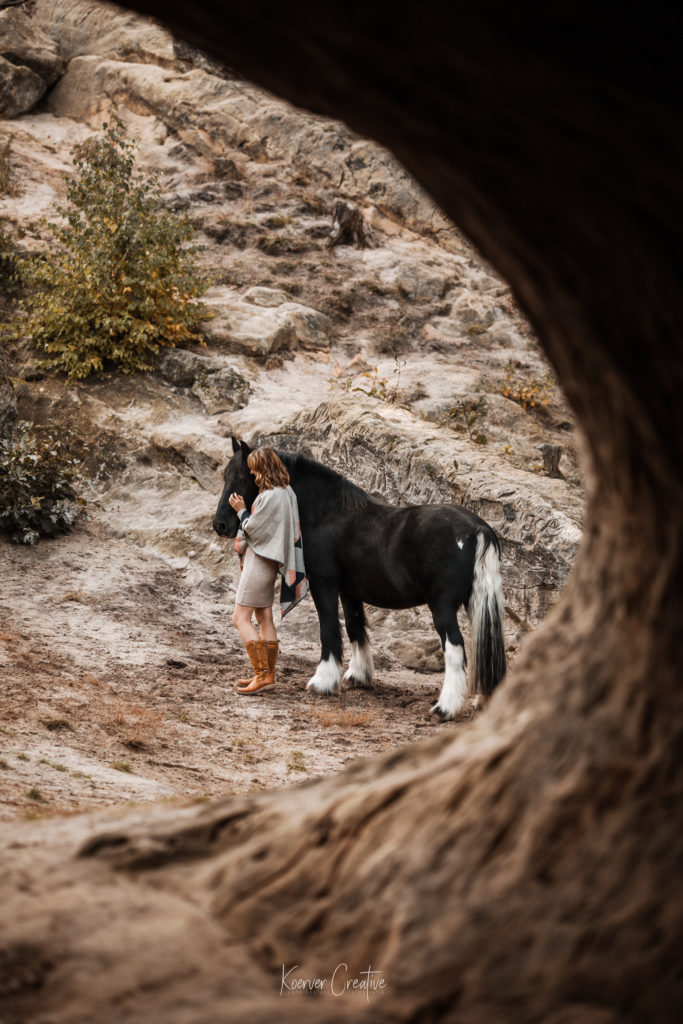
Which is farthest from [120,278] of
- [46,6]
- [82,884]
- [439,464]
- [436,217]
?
[46,6]

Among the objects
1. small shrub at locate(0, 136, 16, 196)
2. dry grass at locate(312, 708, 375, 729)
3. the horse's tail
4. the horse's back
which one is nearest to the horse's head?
the horse's back

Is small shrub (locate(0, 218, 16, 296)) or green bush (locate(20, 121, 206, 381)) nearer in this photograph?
green bush (locate(20, 121, 206, 381))

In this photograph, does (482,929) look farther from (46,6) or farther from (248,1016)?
(46,6)

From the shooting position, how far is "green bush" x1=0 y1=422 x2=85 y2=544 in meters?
10.0

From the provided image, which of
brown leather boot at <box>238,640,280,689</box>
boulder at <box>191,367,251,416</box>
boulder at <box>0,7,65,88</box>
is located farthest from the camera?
boulder at <box>0,7,65,88</box>

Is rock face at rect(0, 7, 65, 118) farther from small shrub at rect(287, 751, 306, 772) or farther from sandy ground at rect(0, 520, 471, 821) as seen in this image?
small shrub at rect(287, 751, 306, 772)

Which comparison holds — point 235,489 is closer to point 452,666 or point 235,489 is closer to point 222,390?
point 452,666

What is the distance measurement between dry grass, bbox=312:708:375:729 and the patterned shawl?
3.24ft

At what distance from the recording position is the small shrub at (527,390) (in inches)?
561

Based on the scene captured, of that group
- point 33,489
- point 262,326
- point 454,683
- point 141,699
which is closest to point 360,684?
point 454,683

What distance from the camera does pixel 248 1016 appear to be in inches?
70.8

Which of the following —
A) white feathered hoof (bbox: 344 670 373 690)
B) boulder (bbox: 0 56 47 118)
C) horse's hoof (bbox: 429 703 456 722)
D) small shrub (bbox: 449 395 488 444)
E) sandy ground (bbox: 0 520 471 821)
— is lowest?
sandy ground (bbox: 0 520 471 821)

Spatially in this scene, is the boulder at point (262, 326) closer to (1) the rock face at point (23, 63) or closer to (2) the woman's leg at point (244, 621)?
(2) the woman's leg at point (244, 621)

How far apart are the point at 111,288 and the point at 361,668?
7.52 meters
